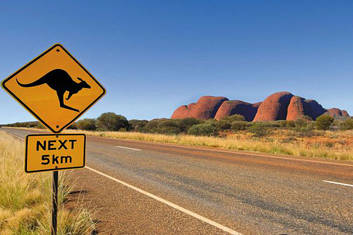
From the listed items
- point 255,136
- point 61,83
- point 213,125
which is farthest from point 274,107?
point 61,83

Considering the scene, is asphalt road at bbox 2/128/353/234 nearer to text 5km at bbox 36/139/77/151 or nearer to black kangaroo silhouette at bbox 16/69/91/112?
text 5km at bbox 36/139/77/151

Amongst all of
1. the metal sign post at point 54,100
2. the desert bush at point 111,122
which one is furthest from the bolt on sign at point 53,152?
the desert bush at point 111,122

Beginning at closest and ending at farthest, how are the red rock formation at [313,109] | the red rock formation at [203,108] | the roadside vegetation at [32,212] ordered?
the roadside vegetation at [32,212], the red rock formation at [313,109], the red rock formation at [203,108]

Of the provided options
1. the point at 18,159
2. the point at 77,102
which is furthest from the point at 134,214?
the point at 18,159

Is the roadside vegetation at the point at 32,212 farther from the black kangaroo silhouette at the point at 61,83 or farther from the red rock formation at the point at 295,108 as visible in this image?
the red rock formation at the point at 295,108

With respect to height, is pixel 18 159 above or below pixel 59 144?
below

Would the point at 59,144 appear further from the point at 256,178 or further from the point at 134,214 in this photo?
the point at 256,178

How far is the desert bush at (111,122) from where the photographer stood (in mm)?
52472

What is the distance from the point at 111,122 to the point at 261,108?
78282mm

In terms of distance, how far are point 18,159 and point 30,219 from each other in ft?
15.4

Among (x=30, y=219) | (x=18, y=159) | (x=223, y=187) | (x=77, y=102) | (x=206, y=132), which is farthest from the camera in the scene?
(x=206, y=132)

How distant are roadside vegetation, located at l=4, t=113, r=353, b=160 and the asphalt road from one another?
21.1ft

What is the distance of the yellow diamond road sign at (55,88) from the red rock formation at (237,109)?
107 m

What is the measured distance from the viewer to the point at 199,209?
375cm
